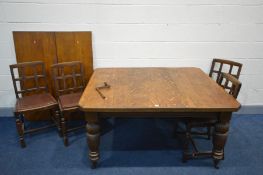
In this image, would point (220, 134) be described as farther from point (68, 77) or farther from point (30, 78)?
point (30, 78)

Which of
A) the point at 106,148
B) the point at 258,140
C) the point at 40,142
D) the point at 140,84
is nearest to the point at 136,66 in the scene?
the point at 140,84

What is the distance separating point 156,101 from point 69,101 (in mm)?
1061

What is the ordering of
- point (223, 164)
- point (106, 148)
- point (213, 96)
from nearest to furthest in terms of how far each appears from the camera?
point (213, 96) → point (223, 164) → point (106, 148)

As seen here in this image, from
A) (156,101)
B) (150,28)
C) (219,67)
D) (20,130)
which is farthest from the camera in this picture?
(219,67)

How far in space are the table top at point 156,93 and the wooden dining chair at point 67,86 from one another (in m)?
0.27

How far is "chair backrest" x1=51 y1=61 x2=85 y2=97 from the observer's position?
252cm

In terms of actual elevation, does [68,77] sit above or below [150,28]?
below

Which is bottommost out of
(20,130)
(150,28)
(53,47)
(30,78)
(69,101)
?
(20,130)

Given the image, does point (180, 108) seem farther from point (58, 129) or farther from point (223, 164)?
point (58, 129)

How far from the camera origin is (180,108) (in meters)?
1.71

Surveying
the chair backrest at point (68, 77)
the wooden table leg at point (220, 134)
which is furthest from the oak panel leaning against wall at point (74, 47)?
the wooden table leg at point (220, 134)

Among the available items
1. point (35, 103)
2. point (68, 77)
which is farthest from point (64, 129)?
point (68, 77)

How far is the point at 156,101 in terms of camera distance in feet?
5.97

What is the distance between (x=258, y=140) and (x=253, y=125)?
36cm
